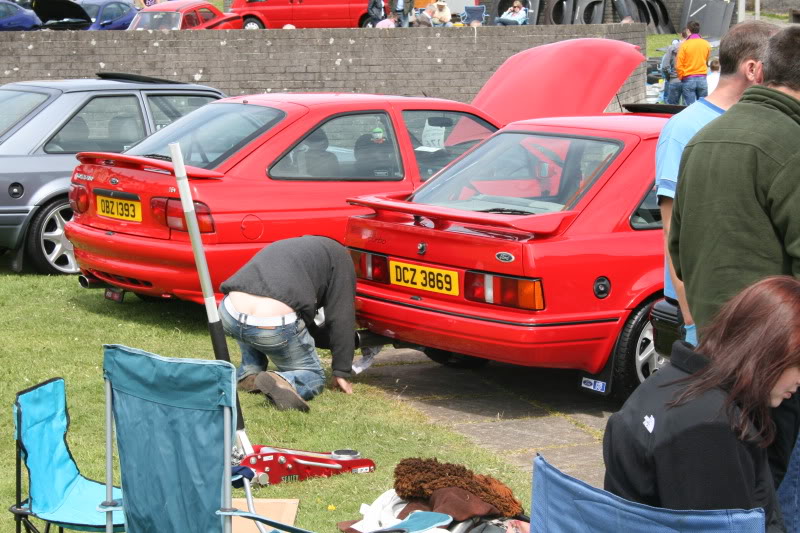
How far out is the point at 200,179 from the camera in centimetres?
729

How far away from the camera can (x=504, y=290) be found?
18.8 feet

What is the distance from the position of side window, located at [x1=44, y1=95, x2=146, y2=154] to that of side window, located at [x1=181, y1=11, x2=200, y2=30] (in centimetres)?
1813

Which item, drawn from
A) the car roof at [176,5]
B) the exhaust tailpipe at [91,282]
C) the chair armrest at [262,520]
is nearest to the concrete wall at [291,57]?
the car roof at [176,5]

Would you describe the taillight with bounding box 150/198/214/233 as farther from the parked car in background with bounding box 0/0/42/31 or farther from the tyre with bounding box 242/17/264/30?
the tyre with bounding box 242/17/264/30

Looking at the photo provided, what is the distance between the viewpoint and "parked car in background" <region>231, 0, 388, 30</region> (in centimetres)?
2944

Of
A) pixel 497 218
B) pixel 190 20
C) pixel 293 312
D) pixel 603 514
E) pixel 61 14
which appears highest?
pixel 603 514

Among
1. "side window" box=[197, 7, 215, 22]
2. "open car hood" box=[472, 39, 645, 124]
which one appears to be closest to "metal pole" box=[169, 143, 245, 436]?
"open car hood" box=[472, 39, 645, 124]

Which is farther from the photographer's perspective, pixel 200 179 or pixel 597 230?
pixel 200 179

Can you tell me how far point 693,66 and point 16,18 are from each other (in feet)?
50.7

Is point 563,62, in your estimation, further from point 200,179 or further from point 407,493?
point 407,493

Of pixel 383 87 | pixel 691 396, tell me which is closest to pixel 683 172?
pixel 691 396

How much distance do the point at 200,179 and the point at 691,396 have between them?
5138 mm

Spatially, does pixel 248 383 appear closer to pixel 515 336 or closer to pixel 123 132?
pixel 515 336

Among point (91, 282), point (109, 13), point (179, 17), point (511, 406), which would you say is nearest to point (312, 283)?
point (511, 406)
